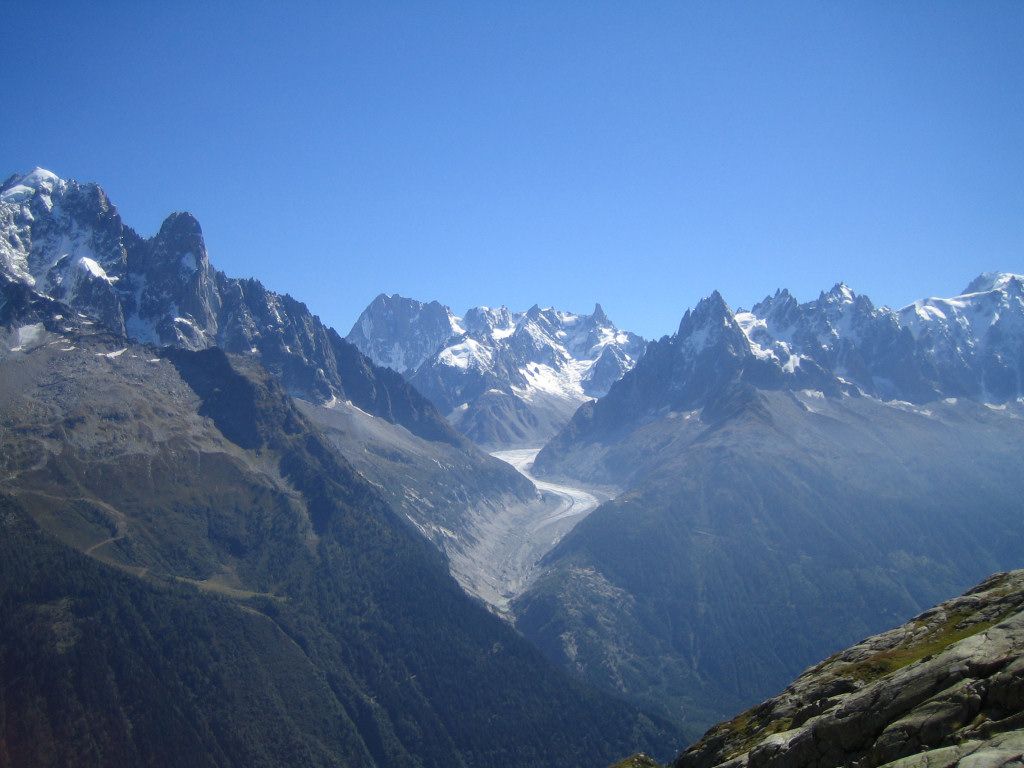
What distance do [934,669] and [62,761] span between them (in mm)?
228815

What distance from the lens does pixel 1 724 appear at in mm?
199000

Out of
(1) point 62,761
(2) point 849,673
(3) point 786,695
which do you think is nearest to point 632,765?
(3) point 786,695

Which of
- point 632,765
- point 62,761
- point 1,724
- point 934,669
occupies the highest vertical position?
point 1,724

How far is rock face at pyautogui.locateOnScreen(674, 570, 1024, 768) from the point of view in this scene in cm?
3625

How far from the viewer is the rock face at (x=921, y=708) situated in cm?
3625

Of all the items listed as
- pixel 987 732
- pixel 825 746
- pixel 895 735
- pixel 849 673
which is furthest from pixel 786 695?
pixel 987 732

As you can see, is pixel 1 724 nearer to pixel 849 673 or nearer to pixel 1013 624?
pixel 849 673

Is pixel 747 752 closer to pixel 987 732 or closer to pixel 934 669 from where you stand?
pixel 934 669

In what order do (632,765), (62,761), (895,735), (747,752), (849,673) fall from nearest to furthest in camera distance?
(895,735)
(747,752)
(849,673)
(632,765)
(62,761)

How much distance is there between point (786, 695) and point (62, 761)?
688 feet

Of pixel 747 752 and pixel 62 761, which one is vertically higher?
pixel 62 761

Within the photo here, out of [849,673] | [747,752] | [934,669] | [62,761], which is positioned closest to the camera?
[934,669]

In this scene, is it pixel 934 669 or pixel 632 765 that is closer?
pixel 934 669

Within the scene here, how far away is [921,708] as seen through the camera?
4109cm
